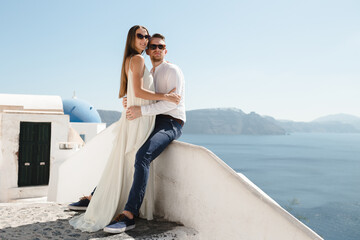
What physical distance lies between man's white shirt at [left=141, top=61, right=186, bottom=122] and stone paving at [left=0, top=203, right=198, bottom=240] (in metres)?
0.97

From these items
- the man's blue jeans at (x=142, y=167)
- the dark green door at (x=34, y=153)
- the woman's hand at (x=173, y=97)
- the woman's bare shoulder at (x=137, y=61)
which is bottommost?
the dark green door at (x=34, y=153)

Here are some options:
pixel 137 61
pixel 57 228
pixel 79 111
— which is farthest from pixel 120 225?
pixel 79 111

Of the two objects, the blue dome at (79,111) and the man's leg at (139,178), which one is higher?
the blue dome at (79,111)

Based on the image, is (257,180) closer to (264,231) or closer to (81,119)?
(81,119)

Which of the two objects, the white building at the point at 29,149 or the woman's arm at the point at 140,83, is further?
the white building at the point at 29,149

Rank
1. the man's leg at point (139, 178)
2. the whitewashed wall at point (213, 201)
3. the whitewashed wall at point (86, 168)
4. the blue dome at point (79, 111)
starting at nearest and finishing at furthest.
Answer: the whitewashed wall at point (213, 201), the man's leg at point (139, 178), the whitewashed wall at point (86, 168), the blue dome at point (79, 111)

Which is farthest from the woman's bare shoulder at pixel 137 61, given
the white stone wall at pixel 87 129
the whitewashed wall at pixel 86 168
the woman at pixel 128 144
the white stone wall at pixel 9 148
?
the white stone wall at pixel 87 129

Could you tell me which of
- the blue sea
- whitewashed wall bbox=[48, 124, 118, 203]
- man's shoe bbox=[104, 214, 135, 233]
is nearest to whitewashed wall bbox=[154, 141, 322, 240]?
man's shoe bbox=[104, 214, 135, 233]

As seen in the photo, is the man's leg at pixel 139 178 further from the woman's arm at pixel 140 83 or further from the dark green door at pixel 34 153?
the dark green door at pixel 34 153

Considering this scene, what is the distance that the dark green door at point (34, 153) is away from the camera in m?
9.94

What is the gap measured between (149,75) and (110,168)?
93 centimetres

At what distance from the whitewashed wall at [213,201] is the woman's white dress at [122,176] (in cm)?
19

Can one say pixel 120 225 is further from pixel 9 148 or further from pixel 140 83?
pixel 9 148

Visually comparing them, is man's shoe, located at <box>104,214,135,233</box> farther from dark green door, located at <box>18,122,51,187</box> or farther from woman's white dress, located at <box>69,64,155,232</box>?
dark green door, located at <box>18,122,51,187</box>
